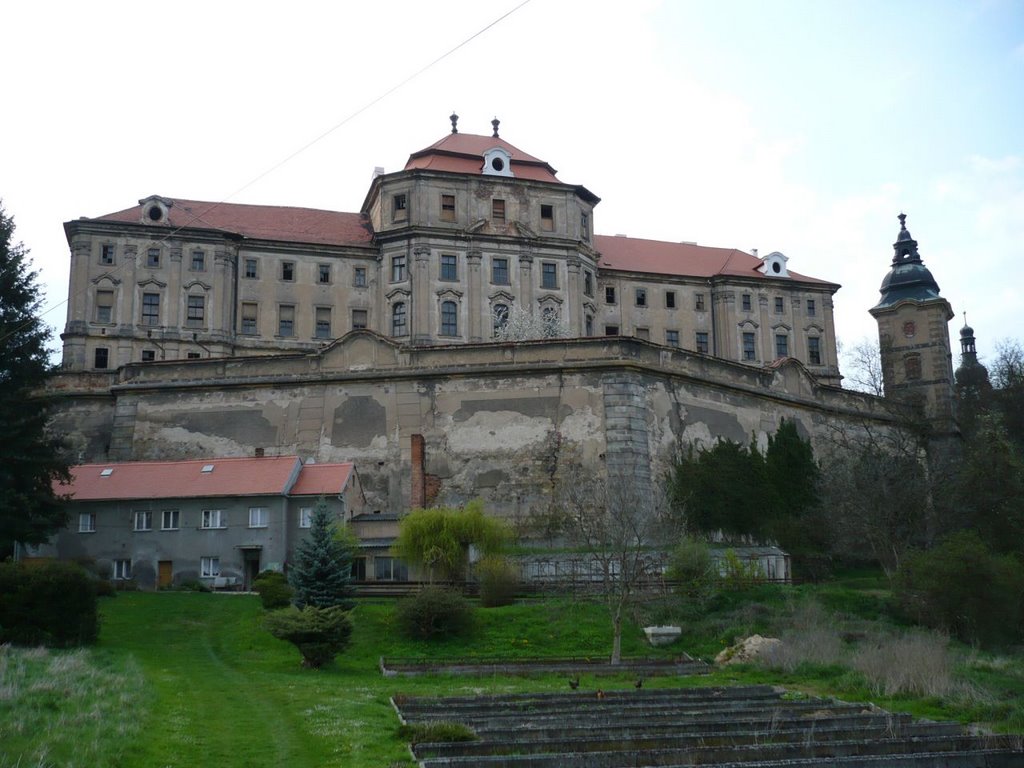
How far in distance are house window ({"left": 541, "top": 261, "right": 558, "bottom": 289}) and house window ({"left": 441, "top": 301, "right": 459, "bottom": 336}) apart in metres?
4.83

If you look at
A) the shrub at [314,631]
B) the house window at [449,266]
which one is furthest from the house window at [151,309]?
the shrub at [314,631]

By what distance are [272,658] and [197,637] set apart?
284 centimetres

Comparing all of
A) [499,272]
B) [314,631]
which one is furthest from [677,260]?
[314,631]

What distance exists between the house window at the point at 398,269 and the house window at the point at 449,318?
9.01ft

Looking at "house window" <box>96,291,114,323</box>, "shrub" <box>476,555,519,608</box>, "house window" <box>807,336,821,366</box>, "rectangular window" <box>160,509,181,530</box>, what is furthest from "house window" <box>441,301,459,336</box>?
"shrub" <box>476,555,519,608</box>

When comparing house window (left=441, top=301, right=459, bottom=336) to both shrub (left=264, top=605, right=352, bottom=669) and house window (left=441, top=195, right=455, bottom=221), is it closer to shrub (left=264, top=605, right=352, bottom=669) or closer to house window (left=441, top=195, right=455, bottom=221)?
house window (left=441, top=195, right=455, bottom=221)

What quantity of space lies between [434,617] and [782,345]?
42881 millimetres

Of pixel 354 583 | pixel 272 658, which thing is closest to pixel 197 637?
pixel 272 658

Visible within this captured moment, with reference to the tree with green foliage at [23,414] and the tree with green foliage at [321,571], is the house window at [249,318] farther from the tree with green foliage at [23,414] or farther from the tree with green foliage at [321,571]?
the tree with green foliage at [321,571]

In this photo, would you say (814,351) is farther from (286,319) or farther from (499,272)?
(286,319)

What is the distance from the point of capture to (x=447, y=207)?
61.2m

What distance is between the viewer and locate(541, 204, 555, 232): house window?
62250mm

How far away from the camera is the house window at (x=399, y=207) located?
61.1 meters

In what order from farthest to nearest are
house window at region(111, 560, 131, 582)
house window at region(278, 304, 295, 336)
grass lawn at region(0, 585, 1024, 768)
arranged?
house window at region(278, 304, 295, 336)
house window at region(111, 560, 131, 582)
grass lawn at region(0, 585, 1024, 768)
